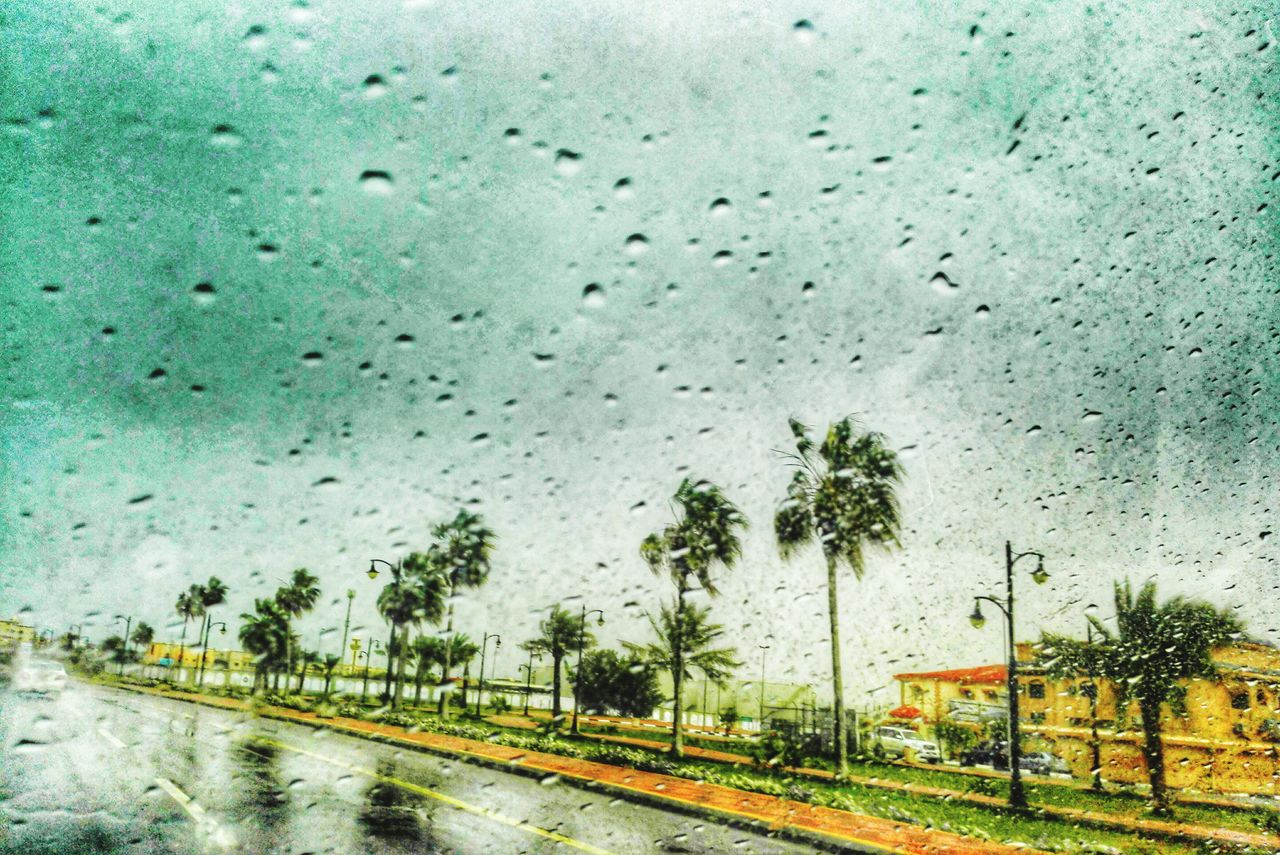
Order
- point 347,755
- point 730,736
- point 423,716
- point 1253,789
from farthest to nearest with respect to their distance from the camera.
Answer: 1. point 730,736
2. point 423,716
3. point 347,755
4. point 1253,789

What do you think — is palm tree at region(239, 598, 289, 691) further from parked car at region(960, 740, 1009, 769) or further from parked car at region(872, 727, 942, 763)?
parked car at region(960, 740, 1009, 769)

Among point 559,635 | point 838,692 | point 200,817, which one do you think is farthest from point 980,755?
point 200,817

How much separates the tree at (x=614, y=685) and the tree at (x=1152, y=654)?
6508 mm

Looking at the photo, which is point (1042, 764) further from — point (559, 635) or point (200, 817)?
point (200, 817)

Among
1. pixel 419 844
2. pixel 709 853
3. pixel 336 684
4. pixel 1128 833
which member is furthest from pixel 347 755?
pixel 1128 833

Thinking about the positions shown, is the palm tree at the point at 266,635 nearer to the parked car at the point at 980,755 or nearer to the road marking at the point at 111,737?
the road marking at the point at 111,737

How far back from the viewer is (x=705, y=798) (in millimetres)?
9883

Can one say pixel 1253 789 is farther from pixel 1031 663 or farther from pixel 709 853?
pixel 709 853

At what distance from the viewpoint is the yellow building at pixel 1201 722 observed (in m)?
9.31

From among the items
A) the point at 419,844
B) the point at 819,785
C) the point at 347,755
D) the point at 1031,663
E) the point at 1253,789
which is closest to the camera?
the point at 419,844

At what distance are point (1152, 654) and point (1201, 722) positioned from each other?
1.10m

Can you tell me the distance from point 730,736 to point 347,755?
1184 cm

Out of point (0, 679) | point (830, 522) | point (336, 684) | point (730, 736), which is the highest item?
point (830, 522)

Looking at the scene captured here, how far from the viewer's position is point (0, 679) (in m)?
17.6
